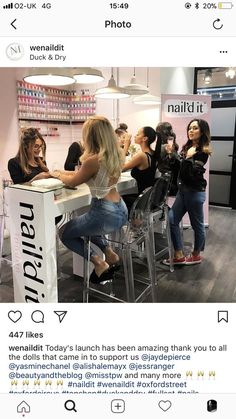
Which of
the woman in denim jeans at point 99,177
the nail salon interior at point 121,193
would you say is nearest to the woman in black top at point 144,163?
the nail salon interior at point 121,193

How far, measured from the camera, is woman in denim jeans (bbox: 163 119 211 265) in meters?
2.01

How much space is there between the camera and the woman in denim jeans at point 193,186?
2008mm

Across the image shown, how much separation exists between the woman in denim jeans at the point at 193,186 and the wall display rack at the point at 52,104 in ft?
5.56

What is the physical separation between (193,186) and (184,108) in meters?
1.31

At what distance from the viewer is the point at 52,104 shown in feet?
11.6
